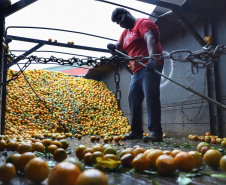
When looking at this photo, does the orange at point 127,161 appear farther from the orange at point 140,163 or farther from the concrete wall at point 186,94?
the concrete wall at point 186,94

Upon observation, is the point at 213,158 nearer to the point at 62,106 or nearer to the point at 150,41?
the point at 150,41

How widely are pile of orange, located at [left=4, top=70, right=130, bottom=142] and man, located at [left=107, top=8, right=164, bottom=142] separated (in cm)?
291

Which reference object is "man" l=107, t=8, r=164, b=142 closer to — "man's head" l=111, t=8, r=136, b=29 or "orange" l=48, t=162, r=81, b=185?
"man's head" l=111, t=8, r=136, b=29

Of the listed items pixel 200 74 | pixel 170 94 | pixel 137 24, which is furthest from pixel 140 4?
pixel 170 94

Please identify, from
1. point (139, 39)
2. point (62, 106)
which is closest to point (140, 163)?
point (139, 39)

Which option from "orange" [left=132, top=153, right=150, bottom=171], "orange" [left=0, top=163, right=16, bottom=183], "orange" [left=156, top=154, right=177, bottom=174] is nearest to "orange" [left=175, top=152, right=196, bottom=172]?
"orange" [left=156, top=154, right=177, bottom=174]

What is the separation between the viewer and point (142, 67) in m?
3.83

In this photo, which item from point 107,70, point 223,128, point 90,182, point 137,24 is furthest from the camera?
point 107,70

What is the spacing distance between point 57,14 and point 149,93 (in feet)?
13.0

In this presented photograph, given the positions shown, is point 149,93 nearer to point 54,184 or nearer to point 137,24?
point 137,24

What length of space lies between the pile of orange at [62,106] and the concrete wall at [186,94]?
6.93 ft

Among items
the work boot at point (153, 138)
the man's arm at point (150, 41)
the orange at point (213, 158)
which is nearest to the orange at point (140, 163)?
the orange at point (213, 158)

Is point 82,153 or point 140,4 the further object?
point 140,4

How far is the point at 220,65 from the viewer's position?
4.34m
